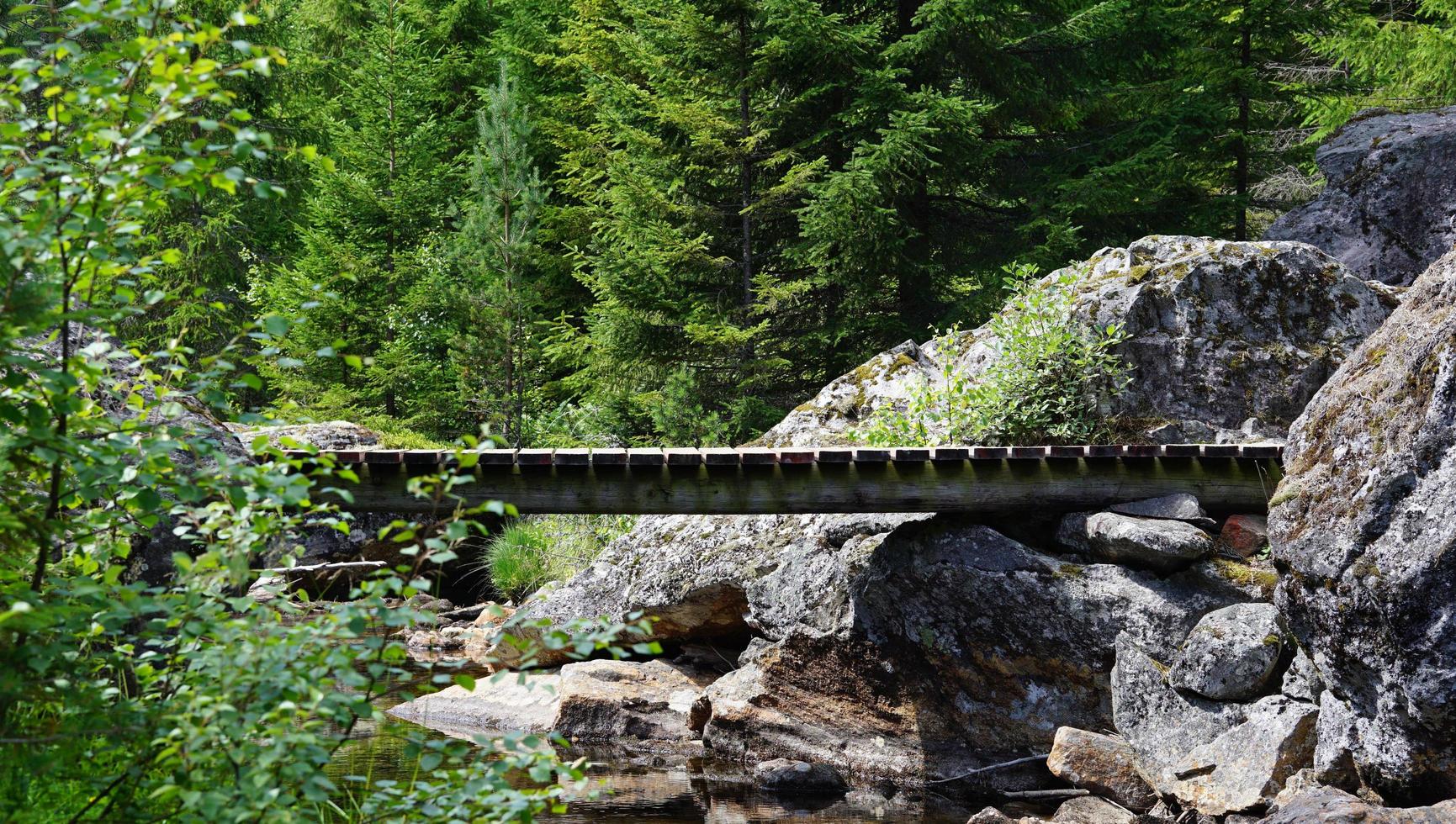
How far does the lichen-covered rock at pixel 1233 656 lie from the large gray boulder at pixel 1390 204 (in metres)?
6.47

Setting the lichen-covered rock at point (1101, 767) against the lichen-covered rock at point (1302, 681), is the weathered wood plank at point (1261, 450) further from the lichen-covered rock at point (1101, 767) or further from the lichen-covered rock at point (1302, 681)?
the lichen-covered rock at point (1101, 767)

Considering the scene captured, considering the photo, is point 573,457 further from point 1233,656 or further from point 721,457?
point 1233,656

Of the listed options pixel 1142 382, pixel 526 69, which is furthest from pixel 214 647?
pixel 526 69

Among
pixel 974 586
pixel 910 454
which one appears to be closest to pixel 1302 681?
pixel 974 586

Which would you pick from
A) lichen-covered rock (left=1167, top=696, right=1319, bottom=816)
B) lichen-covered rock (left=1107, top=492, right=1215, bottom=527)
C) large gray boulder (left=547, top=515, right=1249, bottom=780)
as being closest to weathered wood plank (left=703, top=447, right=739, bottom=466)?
large gray boulder (left=547, top=515, right=1249, bottom=780)

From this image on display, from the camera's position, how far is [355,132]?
20.4 meters

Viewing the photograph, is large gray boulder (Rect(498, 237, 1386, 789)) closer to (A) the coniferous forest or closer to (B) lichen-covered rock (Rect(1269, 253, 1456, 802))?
(A) the coniferous forest

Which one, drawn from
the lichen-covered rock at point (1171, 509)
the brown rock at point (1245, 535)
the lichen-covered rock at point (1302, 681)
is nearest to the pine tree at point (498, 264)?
the lichen-covered rock at point (1171, 509)

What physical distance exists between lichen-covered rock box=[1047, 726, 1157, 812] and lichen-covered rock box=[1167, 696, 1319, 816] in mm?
231

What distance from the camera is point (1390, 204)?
1192 cm

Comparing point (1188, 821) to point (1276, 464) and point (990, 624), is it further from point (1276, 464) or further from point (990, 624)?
point (1276, 464)

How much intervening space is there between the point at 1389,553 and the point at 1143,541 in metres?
2.42

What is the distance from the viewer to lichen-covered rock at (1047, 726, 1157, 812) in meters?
6.61

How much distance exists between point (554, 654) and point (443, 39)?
55.9ft
